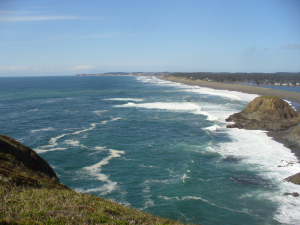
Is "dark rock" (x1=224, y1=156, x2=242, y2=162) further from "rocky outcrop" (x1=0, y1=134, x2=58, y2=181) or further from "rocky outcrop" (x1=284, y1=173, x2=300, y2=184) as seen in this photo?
"rocky outcrop" (x1=0, y1=134, x2=58, y2=181)

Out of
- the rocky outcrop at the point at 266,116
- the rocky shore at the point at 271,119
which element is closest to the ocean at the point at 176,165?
the rocky shore at the point at 271,119

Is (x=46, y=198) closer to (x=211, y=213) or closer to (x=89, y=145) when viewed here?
(x=211, y=213)

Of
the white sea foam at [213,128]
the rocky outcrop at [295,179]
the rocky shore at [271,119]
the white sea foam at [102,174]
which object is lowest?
the white sea foam at [102,174]

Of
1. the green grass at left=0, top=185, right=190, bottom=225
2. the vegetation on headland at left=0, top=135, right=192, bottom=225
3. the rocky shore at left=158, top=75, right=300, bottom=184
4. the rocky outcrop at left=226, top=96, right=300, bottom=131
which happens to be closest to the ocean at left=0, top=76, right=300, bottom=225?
the rocky shore at left=158, top=75, right=300, bottom=184

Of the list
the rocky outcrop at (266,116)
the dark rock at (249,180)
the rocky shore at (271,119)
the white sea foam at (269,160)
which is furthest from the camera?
the rocky outcrop at (266,116)

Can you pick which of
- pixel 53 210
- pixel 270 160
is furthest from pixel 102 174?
pixel 270 160

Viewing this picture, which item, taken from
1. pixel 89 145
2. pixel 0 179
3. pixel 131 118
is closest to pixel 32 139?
pixel 89 145

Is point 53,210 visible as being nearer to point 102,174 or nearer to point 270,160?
point 102,174

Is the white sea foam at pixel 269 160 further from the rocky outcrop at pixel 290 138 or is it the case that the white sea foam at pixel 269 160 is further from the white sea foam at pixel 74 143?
the white sea foam at pixel 74 143
